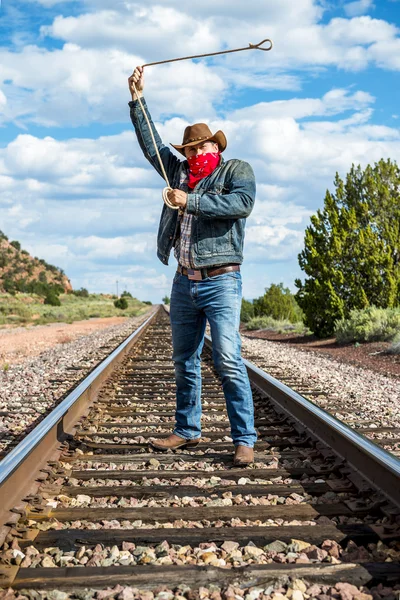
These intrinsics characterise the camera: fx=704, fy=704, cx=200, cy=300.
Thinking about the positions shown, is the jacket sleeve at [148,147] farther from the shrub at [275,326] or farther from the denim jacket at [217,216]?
the shrub at [275,326]

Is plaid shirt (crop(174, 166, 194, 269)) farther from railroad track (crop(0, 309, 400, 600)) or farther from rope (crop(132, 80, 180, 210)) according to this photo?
railroad track (crop(0, 309, 400, 600))

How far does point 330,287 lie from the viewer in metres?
19.1

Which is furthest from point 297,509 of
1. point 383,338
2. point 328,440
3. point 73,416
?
point 383,338

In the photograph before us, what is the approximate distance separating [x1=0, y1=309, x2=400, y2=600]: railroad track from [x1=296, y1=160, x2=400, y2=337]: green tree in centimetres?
1368

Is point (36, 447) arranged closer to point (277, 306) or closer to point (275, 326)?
point (275, 326)

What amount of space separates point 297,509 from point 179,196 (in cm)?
195

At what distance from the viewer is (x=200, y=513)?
3.50m

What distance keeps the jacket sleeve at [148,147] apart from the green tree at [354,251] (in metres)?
14.3

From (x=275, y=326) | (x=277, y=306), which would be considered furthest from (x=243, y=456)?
(x=277, y=306)

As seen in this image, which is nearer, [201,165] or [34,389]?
[201,165]

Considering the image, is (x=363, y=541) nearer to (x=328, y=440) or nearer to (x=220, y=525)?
(x=220, y=525)

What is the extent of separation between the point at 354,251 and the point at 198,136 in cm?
1519

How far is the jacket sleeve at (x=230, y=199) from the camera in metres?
4.28

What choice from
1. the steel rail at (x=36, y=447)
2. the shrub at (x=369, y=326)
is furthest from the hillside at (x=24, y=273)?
the steel rail at (x=36, y=447)
